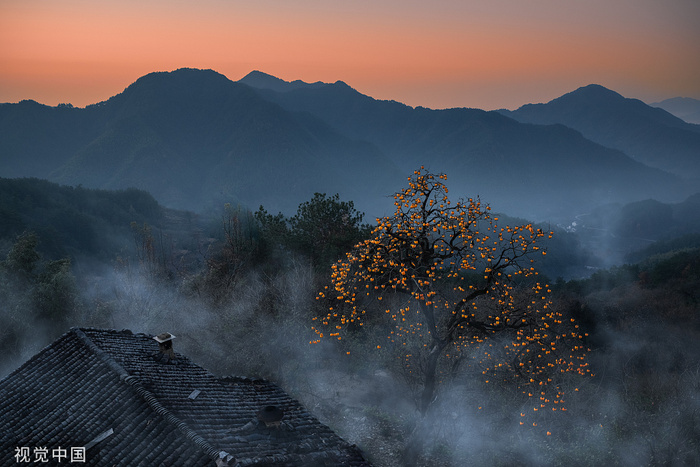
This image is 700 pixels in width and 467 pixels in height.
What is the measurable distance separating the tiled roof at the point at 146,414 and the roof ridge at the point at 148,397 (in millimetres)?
28

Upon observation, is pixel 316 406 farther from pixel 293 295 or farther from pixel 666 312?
pixel 666 312

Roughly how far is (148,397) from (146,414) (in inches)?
21.9

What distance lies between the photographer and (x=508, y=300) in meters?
16.7

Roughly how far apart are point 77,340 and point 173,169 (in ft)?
516

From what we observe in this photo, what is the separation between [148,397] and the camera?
12.6 meters

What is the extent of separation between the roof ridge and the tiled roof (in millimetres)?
28

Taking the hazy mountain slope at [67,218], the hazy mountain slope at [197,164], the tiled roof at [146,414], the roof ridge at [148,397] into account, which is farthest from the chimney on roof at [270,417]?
the hazy mountain slope at [197,164]

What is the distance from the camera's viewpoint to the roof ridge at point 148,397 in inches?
416

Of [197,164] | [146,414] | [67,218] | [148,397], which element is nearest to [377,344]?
[148,397]

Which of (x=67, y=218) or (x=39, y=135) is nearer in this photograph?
(x=67, y=218)

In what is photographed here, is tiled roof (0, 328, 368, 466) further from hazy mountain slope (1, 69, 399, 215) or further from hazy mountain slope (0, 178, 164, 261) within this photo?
hazy mountain slope (1, 69, 399, 215)

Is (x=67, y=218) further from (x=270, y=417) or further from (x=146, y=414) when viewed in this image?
(x=270, y=417)

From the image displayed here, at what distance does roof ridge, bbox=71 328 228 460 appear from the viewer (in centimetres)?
1056

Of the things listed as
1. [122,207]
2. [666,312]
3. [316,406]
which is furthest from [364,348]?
[122,207]
